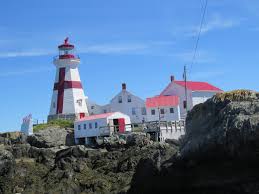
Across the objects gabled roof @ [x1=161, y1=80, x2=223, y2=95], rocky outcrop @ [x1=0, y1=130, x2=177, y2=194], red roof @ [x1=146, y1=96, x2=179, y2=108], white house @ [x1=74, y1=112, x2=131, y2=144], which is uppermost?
gabled roof @ [x1=161, y1=80, x2=223, y2=95]

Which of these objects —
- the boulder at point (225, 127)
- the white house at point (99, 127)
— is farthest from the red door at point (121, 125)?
the boulder at point (225, 127)

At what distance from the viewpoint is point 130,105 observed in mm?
54906

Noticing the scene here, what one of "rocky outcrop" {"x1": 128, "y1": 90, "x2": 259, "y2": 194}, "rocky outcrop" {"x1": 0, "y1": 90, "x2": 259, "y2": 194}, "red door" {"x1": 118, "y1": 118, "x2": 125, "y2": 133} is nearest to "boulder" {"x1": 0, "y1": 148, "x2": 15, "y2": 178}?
"rocky outcrop" {"x1": 0, "y1": 90, "x2": 259, "y2": 194}

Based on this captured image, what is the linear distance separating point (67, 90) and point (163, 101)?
12245 millimetres

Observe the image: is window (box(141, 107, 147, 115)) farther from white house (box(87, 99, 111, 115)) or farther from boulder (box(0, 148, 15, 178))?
boulder (box(0, 148, 15, 178))

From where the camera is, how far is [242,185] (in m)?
11.0

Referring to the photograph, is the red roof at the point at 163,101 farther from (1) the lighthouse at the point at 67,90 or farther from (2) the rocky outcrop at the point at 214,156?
(2) the rocky outcrop at the point at 214,156

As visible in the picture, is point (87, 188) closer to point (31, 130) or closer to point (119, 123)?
point (119, 123)

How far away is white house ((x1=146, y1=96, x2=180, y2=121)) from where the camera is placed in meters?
52.9

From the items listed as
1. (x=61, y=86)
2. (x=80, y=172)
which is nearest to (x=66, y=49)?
(x=61, y=86)

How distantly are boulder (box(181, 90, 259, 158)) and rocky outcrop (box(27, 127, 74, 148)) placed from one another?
3248 centimetres

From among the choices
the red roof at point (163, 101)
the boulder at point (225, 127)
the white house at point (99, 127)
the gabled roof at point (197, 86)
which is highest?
the gabled roof at point (197, 86)

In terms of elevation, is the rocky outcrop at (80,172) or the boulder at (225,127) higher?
the boulder at (225,127)

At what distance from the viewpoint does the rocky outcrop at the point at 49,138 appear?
144 feet
